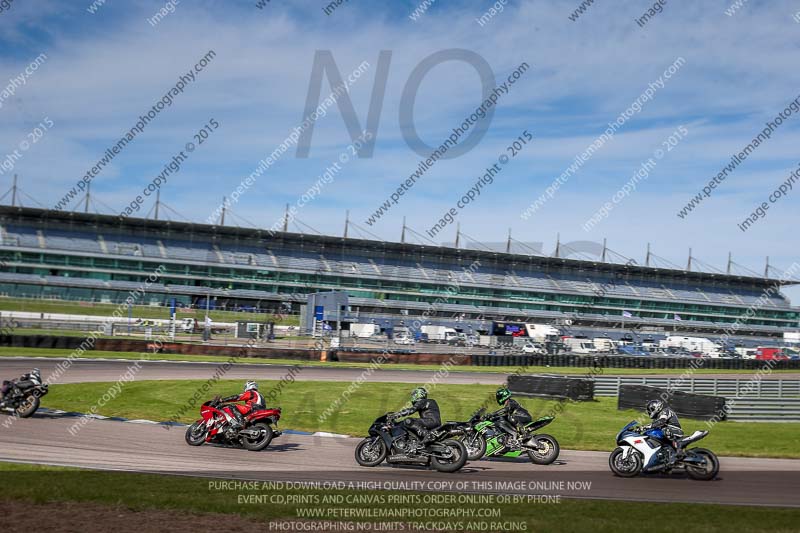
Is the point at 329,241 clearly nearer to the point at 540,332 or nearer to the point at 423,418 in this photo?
the point at 540,332

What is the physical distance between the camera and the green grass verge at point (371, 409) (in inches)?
711

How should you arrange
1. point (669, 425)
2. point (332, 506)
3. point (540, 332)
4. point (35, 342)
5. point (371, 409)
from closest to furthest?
point (332, 506), point (669, 425), point (371, 409), point (35, 342), point (540, 332)

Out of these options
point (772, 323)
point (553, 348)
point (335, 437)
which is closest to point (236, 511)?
point (335, 437)

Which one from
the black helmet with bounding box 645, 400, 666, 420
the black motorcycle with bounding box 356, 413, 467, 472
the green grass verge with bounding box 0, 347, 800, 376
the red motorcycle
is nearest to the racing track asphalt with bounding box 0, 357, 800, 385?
the green grass verge with bounding box 0, 347, 800, 376

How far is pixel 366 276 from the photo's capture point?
86.7 meters

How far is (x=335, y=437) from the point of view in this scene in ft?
55.0

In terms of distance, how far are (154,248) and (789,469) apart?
7359 cm

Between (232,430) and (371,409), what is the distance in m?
7.29

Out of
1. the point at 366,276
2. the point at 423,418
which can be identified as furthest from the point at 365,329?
the point at 423,418

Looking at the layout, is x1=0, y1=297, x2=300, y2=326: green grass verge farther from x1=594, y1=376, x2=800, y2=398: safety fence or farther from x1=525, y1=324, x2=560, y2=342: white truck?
x1=525, y1=324, x2=560, y2=342: white truck

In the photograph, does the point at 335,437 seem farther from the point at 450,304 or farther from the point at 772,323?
the point at 772,323

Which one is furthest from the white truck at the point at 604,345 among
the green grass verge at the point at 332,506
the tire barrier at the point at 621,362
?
the green grass verge at the point at 332,506

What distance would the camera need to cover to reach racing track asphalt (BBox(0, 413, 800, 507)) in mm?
11586

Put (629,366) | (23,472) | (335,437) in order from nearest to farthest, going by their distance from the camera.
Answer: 1. (23,472)
2. (335,437)
3. (629,366)
